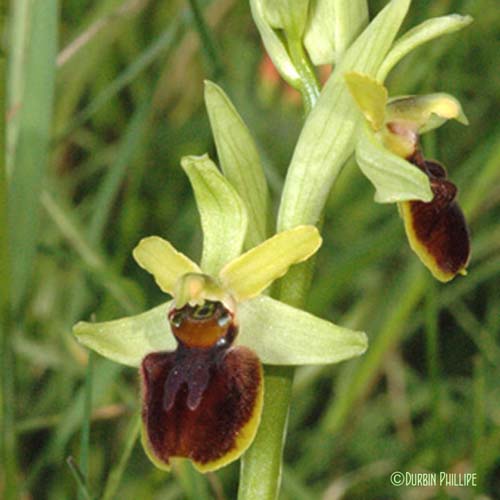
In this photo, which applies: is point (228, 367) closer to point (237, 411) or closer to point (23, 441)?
point (237, 411)

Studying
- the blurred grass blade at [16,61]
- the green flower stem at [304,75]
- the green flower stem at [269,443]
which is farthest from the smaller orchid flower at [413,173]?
the blurred grass blade at [16,61]

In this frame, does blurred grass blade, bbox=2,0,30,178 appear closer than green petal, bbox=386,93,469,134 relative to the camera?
No

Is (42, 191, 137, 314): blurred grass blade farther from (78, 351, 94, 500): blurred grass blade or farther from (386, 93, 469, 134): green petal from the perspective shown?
(386, 93, 469, 134): green petal

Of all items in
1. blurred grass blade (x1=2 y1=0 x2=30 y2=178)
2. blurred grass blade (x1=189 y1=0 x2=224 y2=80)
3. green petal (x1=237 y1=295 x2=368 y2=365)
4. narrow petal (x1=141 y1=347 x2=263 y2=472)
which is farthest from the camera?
Answer: blurred grass blade (x1=2 y1=0 x2=30 y2=178)

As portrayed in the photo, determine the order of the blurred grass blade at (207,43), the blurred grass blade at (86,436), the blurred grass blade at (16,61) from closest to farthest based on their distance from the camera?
1. the blurred grass blade at (86,436)
2. the blurred grass blade at (207,43)
3. the blurred grass blade at (16,61)

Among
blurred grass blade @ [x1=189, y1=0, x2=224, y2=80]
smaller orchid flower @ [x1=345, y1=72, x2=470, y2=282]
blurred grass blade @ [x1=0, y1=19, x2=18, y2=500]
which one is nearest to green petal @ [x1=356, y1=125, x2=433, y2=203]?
smaller orchid flower @ [x1=345, y1=72, x2=470, y2=282]

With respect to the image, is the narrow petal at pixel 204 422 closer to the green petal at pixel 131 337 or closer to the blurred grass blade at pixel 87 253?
the green petal at pixel 131 337

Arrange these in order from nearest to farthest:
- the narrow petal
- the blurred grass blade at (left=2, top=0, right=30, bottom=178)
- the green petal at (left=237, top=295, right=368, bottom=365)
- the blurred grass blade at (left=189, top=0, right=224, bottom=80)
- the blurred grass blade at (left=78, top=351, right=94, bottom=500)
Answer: the narrow petal
the green petal at (left=237, top=295, right=368, bottom=365)
the blurred grass blade at (left=78, top=351, right=94, bottom=500)
the blurred grass blade at (left=189, top=0, right=224, bottom=80)
the blurred grass blade at (left=2, top=0, right=30, bottom=178)
